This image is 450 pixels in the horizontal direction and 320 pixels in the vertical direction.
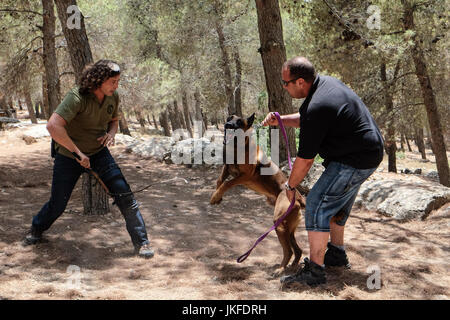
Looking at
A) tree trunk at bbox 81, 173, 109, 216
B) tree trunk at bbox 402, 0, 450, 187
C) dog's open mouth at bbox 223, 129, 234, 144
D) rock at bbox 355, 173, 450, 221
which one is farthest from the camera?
tree trunk at bbox 402, 0, 450, 187

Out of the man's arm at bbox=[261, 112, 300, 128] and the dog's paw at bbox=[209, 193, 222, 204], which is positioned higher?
the man's arm at bbox=[261, 112, 300, 128]

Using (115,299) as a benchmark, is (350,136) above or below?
above

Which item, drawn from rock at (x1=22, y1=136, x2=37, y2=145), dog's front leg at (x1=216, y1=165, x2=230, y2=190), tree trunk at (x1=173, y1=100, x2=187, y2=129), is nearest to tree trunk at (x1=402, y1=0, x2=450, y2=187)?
dog's front leg at (x1=216, y1=165, x2=230, y2=190)

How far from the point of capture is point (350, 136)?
3.27 m

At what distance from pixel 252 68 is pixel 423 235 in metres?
16.9

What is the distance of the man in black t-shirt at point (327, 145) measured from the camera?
3.16m

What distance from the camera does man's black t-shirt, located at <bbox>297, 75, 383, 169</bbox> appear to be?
314cm

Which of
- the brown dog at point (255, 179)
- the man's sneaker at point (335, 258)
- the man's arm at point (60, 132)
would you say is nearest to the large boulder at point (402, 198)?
the man's sneaker at point (335, 258)

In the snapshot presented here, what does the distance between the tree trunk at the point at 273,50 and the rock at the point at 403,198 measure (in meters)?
2.30

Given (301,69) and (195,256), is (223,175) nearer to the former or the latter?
(195,256)

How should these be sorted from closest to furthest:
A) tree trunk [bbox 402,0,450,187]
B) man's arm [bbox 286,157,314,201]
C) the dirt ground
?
man's arm [bbox 286,157,314,201] < the dirt ground < tree trunk [bbox 402,0,450,187]

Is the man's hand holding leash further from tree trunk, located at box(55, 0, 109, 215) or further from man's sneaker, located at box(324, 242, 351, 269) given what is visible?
man's sneaker, located at box(324, 242, 351, 269)
